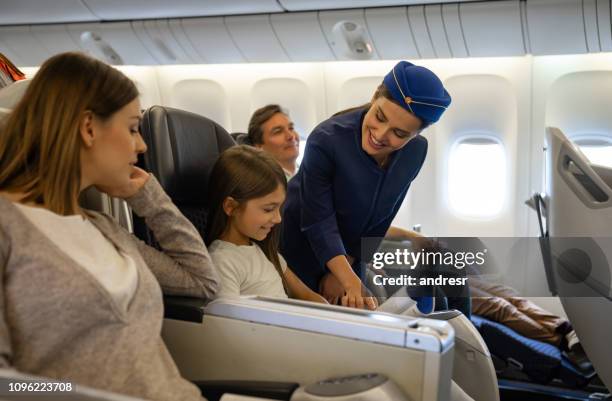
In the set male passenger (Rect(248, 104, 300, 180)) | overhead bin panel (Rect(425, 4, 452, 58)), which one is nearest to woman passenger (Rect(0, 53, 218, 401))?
male passenger (Rect(248, 104, 300, 180))

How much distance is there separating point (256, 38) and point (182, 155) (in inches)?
108

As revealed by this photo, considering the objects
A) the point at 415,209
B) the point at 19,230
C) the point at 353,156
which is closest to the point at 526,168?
the point at 415,209

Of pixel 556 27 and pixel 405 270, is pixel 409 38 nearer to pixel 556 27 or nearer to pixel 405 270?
pixel 556 27

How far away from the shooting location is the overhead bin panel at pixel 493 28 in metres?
3.71

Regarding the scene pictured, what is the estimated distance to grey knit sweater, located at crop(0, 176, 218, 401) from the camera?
1.15 m

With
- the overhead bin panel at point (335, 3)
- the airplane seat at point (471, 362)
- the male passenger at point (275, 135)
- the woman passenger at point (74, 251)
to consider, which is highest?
the overhead bin panel at point (335, 3)

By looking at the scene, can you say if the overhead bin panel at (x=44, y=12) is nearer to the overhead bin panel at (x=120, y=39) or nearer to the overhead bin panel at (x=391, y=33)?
the overhead bin panel at (x=120, y=39)

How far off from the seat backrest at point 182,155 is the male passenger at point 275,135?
1040 millimetres

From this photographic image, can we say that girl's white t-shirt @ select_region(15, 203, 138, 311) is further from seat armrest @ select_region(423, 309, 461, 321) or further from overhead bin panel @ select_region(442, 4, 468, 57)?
overhead bin panel @ select_region(442, 4, 468, 57)

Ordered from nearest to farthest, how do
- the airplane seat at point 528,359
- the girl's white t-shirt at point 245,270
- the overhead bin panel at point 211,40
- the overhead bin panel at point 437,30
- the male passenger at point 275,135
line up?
the girl's white t-shirt at point 245,270 < the male passenger at point 275,135 < the airplane seat at point 528,359 < the overhead bin panel at point 437,30 < the overhead bin panel at point 211,40

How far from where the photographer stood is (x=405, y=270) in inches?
104

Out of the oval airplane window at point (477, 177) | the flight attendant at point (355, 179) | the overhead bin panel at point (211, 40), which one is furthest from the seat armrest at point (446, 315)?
the overhead bin panel at point (211, 40)

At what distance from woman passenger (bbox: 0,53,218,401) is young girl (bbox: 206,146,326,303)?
507 mm

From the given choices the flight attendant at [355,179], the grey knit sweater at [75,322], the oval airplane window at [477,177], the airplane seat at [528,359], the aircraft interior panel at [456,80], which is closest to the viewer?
the grey knit sweater at [75,322]
